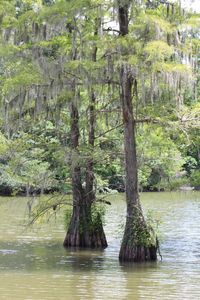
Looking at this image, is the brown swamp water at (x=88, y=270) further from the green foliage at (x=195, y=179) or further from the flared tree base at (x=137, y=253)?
the green foliage at (x=195, y=179)

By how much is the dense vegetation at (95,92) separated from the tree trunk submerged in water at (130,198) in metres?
0.02

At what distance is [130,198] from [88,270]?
1667mm

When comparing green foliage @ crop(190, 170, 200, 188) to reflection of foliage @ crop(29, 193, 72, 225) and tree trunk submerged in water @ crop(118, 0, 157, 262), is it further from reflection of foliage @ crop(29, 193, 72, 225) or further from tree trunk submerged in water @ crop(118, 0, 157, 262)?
reflection of foliage @ crop(29, 193, 72, 225)

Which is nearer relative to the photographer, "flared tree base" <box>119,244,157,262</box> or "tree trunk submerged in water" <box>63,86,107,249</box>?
"flared tree base" <box>119,244,157,262</box>

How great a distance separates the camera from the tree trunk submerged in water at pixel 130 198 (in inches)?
448

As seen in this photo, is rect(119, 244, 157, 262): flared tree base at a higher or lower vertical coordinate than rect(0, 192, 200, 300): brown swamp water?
higher

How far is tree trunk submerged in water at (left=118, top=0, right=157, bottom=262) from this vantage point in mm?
11383

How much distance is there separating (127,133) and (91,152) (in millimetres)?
1187

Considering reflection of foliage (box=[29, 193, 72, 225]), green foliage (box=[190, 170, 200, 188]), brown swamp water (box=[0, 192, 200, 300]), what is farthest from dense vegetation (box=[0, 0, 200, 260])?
brown swamp water (box=[0, 192, 200, 300])

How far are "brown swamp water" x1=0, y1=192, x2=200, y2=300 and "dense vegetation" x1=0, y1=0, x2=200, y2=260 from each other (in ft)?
2.59

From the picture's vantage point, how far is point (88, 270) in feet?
35.9

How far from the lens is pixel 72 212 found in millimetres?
14055

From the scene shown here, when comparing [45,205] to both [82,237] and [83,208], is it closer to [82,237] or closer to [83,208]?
[83,208]

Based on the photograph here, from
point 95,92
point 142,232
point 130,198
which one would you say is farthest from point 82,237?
point 95,92
